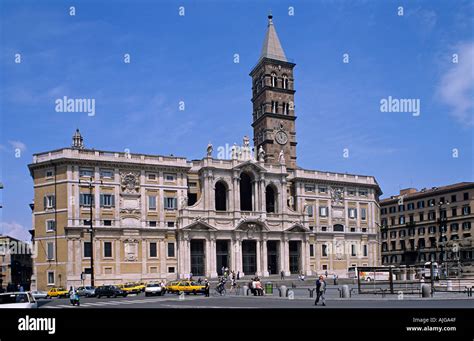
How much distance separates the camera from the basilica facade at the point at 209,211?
206ft

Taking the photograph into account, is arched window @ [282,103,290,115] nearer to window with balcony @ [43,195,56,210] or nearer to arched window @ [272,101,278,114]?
arched window @ [272,101,278,114]

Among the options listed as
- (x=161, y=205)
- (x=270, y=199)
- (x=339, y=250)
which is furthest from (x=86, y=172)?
(x=339, y=250)

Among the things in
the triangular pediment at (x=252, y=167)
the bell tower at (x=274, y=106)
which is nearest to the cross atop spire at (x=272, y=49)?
the bell tower at (x=274, y=106)

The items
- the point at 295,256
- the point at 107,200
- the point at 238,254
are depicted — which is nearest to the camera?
the point at 107,200

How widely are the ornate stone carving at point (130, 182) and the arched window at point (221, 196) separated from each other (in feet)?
39.8

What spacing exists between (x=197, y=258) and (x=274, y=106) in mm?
28027

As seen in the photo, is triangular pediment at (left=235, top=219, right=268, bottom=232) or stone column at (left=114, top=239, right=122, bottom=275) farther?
triangular pediment at (left=235, top=219, right=268, bottom=232)

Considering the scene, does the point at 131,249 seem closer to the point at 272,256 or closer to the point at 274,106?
the point at 272,256

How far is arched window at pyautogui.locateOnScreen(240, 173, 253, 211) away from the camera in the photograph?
251ft

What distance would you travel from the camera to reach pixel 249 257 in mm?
73938

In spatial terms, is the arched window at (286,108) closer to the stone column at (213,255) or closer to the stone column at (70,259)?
the stone column at (213,255)

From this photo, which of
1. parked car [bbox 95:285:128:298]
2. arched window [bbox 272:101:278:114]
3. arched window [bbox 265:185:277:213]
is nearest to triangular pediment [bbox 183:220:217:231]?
arched window [bbox 265:185:277:213]

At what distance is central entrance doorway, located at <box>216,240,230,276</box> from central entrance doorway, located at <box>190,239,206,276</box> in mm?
2132
